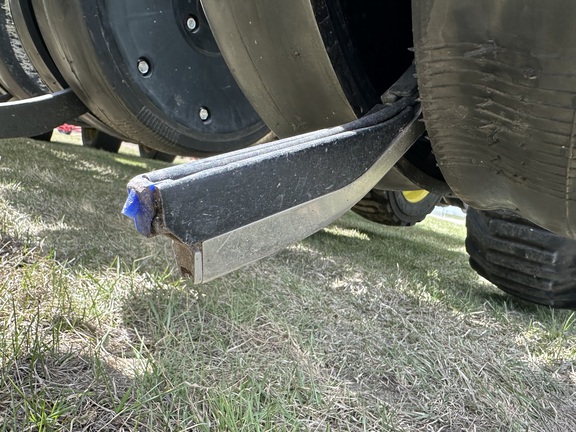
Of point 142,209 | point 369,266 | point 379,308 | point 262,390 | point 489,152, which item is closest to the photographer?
point 142,209

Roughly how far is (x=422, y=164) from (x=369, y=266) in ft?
3.73

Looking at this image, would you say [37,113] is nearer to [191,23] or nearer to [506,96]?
[191,23]

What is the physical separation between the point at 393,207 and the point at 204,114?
1.19 meters

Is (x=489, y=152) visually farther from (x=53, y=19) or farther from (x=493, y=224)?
(x=53, y=19)

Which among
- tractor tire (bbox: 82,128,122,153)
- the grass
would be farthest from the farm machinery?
tractor tire (bbox: 82,128,122,153)

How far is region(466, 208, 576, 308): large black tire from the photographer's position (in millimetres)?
1728

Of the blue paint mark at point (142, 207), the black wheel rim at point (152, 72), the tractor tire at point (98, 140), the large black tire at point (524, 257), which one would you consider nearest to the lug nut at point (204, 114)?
the black wheel rim at point (152, 72)

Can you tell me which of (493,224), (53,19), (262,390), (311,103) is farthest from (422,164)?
(53,19)

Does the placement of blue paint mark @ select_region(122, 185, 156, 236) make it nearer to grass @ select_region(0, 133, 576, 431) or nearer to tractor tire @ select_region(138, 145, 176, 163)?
grass @ select_region(0, 133, 576, 431)

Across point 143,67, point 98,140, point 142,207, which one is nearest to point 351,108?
point 142,207

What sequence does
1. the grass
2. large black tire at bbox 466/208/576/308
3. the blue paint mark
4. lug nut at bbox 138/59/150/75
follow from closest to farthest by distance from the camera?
1. the blue paint mark
2. the grass
3. lug nut at bbox 138/59/150/75
4. large black tire at bbox 466/208/576/308

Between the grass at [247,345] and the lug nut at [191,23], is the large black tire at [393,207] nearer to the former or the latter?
the grass at [247,345]

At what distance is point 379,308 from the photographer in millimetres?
1676

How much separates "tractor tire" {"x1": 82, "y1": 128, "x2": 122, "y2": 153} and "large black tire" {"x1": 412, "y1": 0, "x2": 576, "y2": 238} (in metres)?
4.88
